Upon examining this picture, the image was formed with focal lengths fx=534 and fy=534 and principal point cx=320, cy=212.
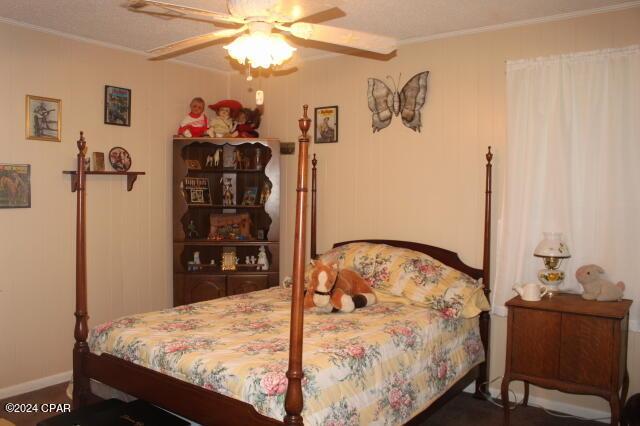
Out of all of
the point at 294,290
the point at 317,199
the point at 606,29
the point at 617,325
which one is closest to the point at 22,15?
the point at 317,199

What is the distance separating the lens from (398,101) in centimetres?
409

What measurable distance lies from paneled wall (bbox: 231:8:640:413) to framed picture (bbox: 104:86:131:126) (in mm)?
1322

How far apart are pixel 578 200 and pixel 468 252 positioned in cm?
81

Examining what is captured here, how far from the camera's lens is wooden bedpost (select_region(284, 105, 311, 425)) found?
6.39ft

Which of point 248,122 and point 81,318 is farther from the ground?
point 248,122

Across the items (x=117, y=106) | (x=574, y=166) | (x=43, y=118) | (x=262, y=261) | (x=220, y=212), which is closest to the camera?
(x=574, y=166)

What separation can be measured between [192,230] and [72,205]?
3.42 feet

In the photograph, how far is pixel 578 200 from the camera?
3312 millimetres

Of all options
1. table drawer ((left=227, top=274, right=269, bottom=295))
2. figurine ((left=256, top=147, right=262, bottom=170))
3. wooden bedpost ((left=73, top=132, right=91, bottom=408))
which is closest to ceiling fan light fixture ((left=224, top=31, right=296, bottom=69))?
wooden bedpost ((left=73, top=132, right=91, bottom=408))

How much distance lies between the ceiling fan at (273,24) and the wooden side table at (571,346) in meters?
1.70

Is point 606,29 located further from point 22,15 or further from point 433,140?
point 22,15

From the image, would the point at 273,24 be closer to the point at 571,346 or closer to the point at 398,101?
the point at 398,101

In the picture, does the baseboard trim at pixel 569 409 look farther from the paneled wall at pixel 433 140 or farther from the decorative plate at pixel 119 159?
the decorative plate at pixel 119 159

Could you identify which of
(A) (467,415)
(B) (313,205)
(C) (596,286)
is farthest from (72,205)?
(C) (596,286)
